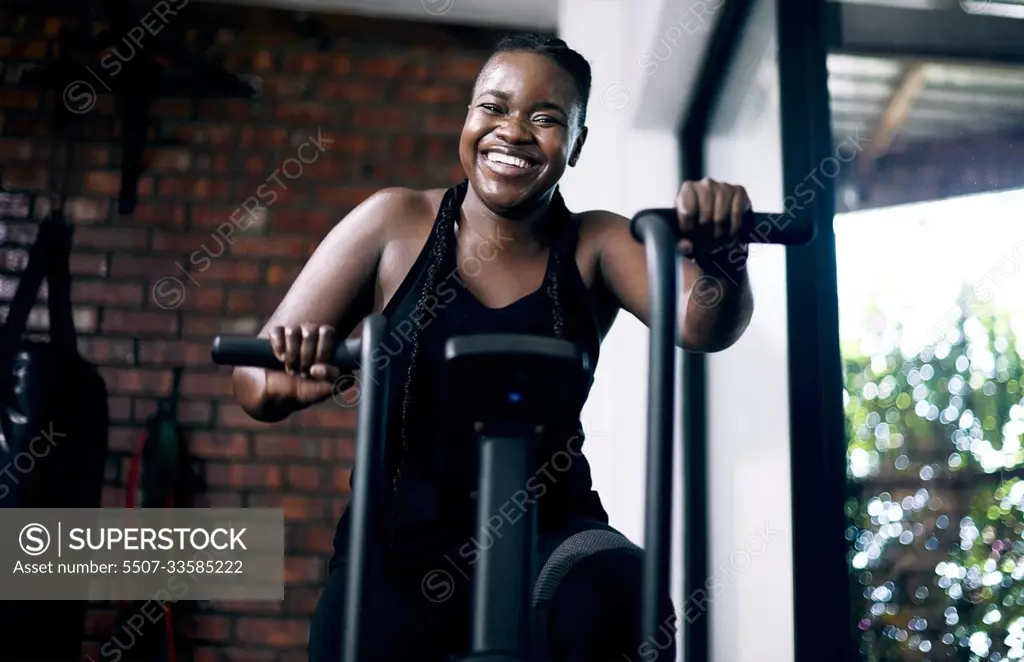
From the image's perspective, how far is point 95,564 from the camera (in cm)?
314

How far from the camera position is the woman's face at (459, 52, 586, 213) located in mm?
1304

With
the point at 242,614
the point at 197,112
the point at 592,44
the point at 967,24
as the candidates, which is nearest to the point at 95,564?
the point at 242,614

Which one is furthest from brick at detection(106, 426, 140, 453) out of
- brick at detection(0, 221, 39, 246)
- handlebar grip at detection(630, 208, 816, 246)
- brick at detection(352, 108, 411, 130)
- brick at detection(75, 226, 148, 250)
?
handlebar grip at detection(630, 208, 816, 246)

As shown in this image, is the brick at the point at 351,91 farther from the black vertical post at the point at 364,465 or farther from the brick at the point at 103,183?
the black vertical post at the point at 364,465

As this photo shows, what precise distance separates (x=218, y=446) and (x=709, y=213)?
2.57 meters

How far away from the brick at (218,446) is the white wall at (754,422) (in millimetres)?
1540

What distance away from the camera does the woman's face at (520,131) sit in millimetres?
1304

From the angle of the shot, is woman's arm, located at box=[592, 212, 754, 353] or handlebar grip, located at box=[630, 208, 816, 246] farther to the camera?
woman's arm, located at box=[592, 212, 754, 353]

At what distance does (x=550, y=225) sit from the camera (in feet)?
4.61

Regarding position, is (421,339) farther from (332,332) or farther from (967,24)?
(967,24)

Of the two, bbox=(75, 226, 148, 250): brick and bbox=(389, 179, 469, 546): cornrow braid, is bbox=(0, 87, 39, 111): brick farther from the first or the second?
bbox=(389, 179, 469, 546): cornrow braid

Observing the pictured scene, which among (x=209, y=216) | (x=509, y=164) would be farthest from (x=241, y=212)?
(x=509, y=164)
